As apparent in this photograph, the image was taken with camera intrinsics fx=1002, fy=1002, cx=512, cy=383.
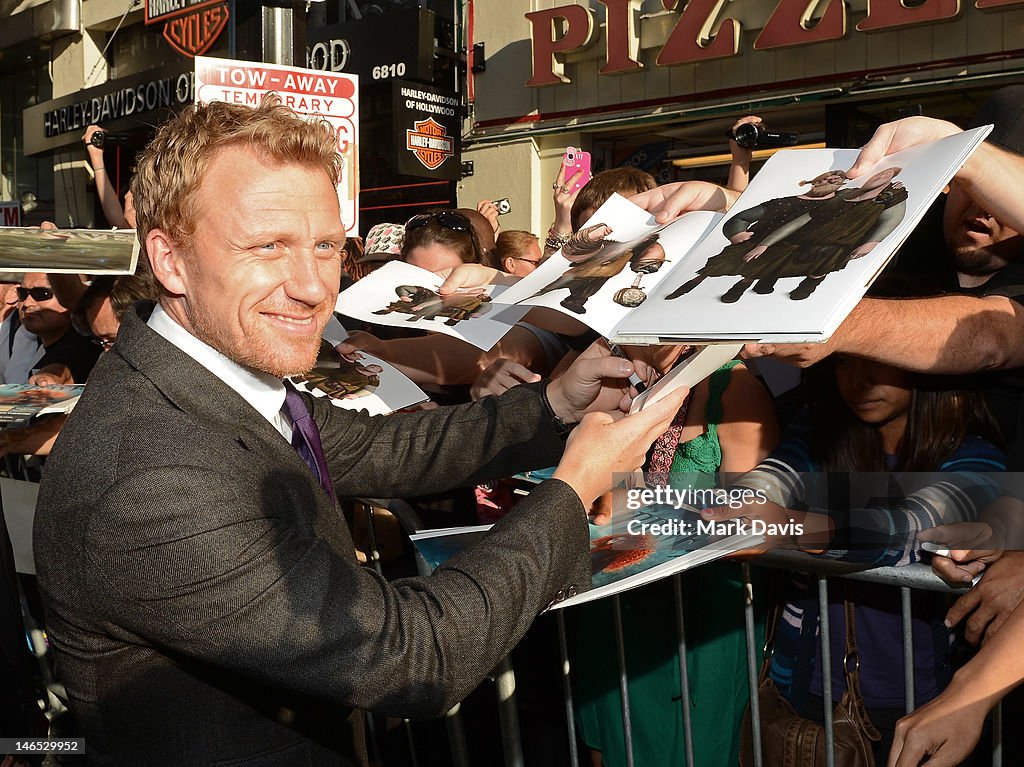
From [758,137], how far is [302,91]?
3205 mm

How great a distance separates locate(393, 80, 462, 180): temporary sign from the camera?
436 inches

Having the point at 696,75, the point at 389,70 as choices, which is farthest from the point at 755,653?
the point at 389,70

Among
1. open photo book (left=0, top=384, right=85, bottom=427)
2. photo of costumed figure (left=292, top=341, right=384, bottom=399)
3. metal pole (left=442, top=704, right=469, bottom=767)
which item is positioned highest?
photo of costumed figure (left=292, top=341, right=384, bottom=399)

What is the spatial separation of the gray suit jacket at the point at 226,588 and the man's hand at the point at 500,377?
1.02 metres

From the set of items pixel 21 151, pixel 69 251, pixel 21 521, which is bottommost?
pixel 21 521

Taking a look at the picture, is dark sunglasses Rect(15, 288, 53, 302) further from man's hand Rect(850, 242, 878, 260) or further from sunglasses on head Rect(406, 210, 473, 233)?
man's hand Rect(850, 242, 878, 260)

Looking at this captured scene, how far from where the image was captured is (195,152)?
179cm

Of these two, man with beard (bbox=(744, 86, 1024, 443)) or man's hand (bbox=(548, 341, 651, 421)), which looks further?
man's hand (bbox=(548, 341, 651, 421))

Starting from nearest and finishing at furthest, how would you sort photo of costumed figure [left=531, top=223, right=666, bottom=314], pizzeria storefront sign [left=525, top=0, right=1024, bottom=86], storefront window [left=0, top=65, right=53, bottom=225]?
photo of costumed figure [left=531, top=223, right=666, bottom=314] → pizzeria storefront sign [left=525, top=0, right=1024, bottom=86] → storefront window [left=0, top=65, right=53, bottom=225]

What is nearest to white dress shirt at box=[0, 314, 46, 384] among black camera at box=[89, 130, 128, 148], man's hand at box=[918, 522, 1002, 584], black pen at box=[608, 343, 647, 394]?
black camera at box=[89, 130, 128, 148]

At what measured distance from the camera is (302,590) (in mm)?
1513

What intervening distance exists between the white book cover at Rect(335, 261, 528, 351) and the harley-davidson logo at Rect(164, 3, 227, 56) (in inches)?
326

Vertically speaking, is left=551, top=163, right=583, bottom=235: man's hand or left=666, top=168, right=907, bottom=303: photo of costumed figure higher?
left=551, top=163, right=583, bottom=235: man's hand

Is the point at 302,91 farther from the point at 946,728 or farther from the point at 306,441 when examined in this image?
the point at 946,728
